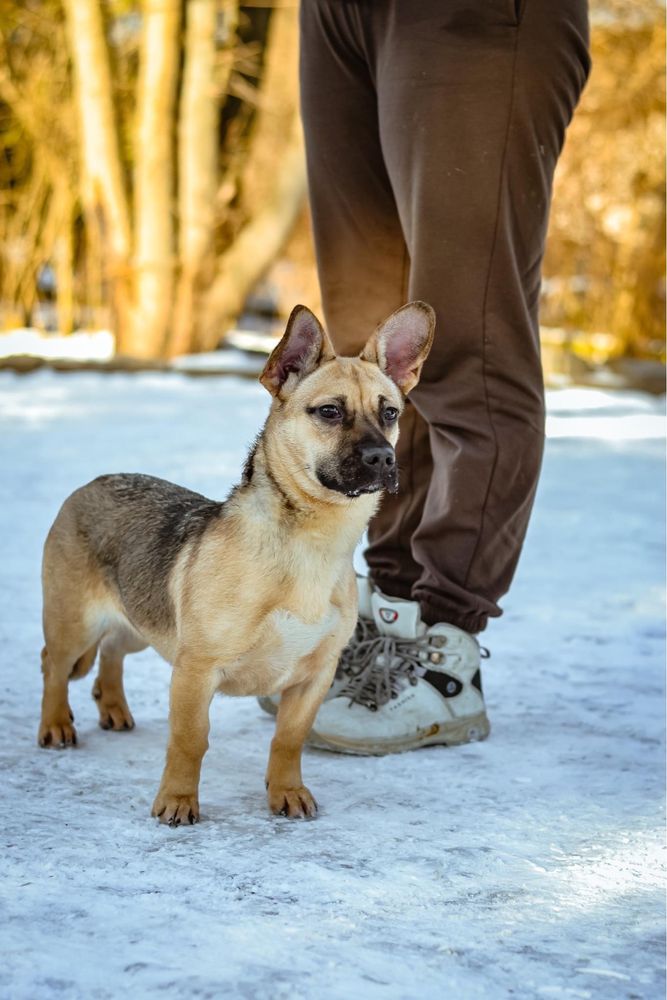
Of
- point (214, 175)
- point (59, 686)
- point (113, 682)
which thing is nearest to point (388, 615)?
point (113, 682)

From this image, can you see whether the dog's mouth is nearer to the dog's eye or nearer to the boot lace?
the dog's eye

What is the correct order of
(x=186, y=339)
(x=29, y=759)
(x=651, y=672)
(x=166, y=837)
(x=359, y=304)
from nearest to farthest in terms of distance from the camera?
(x=166, y=837) → (x=29, y=759) → (x=359, y=304) → (x=651, y=672) → (x=186, y=339)

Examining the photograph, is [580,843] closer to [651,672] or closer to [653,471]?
[651,672]

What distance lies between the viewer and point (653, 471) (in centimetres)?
659

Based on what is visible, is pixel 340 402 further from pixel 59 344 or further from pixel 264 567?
pixel 59 344

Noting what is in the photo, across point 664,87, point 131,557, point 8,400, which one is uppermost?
point 664,87

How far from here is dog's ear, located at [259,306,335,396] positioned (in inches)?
94.9

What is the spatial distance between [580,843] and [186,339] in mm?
9881

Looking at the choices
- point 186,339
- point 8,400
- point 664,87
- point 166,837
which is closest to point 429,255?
point 166,837

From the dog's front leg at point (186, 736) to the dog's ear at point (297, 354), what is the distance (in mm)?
608

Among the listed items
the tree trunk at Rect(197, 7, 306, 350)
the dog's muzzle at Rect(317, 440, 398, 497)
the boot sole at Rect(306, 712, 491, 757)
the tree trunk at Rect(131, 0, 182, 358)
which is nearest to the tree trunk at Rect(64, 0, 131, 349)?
the tree trunk at Rect(131, 0, 182, 358)

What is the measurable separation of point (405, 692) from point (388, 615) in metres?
0.20

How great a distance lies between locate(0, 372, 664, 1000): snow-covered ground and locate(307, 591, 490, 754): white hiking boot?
0.05 meters

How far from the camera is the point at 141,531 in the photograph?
2613 millimetres
